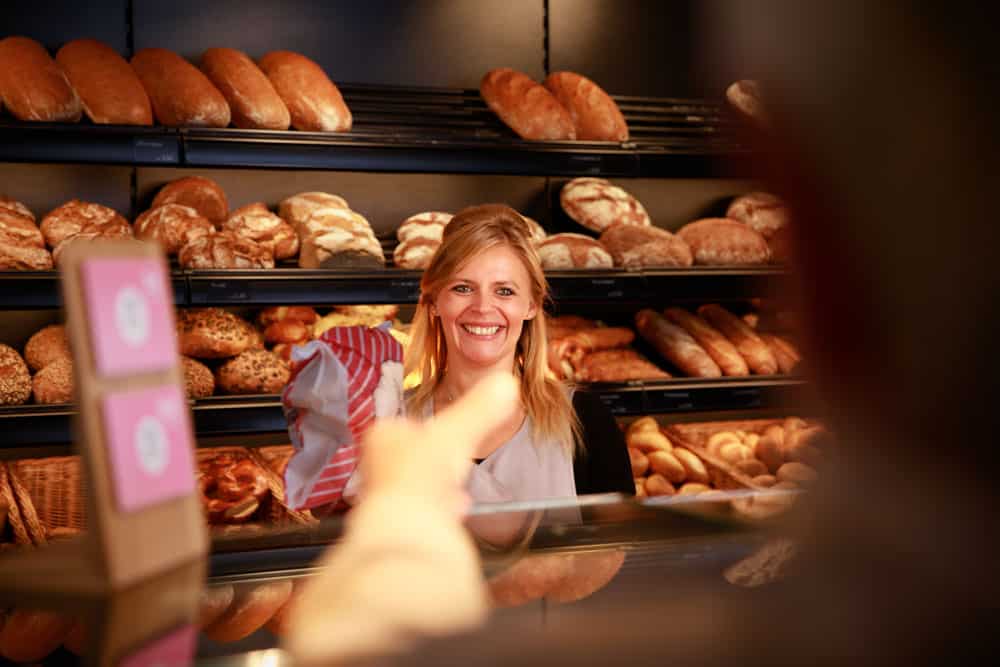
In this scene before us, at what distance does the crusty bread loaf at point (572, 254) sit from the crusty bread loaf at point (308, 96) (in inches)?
29.9

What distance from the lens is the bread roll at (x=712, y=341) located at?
3217 millimetres

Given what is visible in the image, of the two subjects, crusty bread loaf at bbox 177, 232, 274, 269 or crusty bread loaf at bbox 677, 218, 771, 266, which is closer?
crusty bread loaf at bbox 177, 232, 274, 269

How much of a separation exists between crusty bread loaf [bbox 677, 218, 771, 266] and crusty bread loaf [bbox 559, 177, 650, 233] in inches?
7.8

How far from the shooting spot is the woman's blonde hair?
72.6 inches

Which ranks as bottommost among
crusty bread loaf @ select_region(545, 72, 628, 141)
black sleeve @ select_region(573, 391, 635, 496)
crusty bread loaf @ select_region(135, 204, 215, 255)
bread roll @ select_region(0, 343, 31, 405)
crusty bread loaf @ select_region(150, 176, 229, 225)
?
black sleeve @ select_region(573, 391, 635, 496)

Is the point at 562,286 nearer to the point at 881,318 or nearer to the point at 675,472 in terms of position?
the point at 675,472

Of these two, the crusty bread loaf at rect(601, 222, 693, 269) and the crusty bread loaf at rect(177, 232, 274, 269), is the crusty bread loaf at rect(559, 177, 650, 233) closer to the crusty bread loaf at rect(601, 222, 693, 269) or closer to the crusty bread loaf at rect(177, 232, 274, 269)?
the crusty bread loaf at rect(601, 222, 693, 269)

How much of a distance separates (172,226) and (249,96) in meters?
0.48

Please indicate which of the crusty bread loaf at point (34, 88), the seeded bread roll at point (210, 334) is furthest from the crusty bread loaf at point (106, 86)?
the seeded bread roll at point (210, 334)

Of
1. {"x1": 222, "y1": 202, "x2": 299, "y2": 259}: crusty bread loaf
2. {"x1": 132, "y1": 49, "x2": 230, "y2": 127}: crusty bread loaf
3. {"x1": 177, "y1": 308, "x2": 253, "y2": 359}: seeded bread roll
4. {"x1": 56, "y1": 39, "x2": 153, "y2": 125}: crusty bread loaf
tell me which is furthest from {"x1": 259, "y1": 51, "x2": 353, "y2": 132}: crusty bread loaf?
{"x1": 177, "y1": 308, "x2": 253, "y2": 359}: seeded bread roll

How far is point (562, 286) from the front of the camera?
9.57 ft

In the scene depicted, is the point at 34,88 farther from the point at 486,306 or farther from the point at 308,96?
the point at 486,306

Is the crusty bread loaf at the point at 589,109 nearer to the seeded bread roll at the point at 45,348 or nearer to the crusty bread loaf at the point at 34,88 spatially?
the crusty bread loaf at the point at 34,88

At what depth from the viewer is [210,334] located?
280cm
